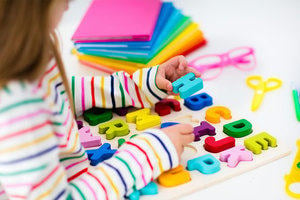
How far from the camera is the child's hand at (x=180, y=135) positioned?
672 millimetres

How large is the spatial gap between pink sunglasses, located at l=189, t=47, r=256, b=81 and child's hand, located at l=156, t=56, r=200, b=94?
15 cm

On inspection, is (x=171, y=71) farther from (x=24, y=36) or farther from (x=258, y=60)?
(x=24, y=36)

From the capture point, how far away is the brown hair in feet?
1.65

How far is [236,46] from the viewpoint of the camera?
44.8 inches

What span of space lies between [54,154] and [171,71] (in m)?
0.39

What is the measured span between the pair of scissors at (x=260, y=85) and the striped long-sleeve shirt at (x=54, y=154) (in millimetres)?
314

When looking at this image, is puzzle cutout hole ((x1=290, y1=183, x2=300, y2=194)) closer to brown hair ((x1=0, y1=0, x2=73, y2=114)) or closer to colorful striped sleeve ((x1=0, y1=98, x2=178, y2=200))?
colorful striped sleeve ((x1=0, y1=98, x2=178, y2=200))

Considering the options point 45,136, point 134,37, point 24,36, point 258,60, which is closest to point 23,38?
point 24,36

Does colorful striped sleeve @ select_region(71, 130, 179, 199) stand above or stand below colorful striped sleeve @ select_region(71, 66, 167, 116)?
below

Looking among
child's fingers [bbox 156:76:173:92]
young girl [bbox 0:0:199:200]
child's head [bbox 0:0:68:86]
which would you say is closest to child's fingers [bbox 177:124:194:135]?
young girl [bbox 0:0:199:200]

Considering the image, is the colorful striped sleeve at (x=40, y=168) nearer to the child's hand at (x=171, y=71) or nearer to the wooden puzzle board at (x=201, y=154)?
the wooden puzzle board at (x=201, y=154)

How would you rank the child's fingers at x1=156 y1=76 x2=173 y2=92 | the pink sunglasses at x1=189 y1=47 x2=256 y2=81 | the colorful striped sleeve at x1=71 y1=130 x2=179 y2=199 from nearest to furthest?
the colorful striped sleeve at x1=71 y1=130 x2=179 y2=199, the child's fingers at x1=156 y1=76 x2=173 y2=92, the pink sunglasses at x1=189 y1=47 x2=256 y2=81

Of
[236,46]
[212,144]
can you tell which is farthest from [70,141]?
[236,46]

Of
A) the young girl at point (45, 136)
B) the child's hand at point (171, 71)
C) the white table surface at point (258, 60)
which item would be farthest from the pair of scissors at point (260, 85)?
the young girl at point (45, 136)
